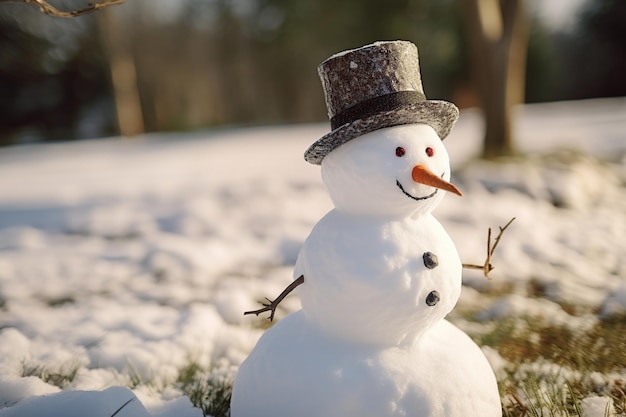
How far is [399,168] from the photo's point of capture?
1.83 m

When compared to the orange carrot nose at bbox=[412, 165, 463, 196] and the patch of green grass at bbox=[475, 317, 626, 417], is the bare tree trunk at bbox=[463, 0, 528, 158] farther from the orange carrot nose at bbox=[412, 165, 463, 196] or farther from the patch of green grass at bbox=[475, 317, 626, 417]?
the orange carrot nose at bbox=[412, 165, 463, 196]

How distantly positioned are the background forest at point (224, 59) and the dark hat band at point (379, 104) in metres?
13.3

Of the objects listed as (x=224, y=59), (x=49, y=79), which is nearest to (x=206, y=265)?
(x=49, y=79)

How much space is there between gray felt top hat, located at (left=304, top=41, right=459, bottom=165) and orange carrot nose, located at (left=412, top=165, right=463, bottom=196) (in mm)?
199

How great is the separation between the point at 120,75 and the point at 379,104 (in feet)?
45.4

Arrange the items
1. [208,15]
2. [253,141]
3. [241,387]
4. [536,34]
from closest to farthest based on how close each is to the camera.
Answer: [241,387]
[253,141]
[536,34]
[208,15]

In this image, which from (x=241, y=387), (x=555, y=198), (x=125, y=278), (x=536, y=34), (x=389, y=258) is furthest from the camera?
(x=536, y=34)

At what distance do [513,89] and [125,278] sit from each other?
18.4ft

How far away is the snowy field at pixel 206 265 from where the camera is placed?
2588 mm

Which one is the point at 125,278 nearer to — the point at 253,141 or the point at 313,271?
the point at 313,271

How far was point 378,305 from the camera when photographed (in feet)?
5.93

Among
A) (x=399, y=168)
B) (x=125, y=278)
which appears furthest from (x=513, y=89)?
(x=399, y=168)

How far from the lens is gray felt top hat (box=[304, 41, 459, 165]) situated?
1.83 metres

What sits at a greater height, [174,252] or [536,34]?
[536,34]
